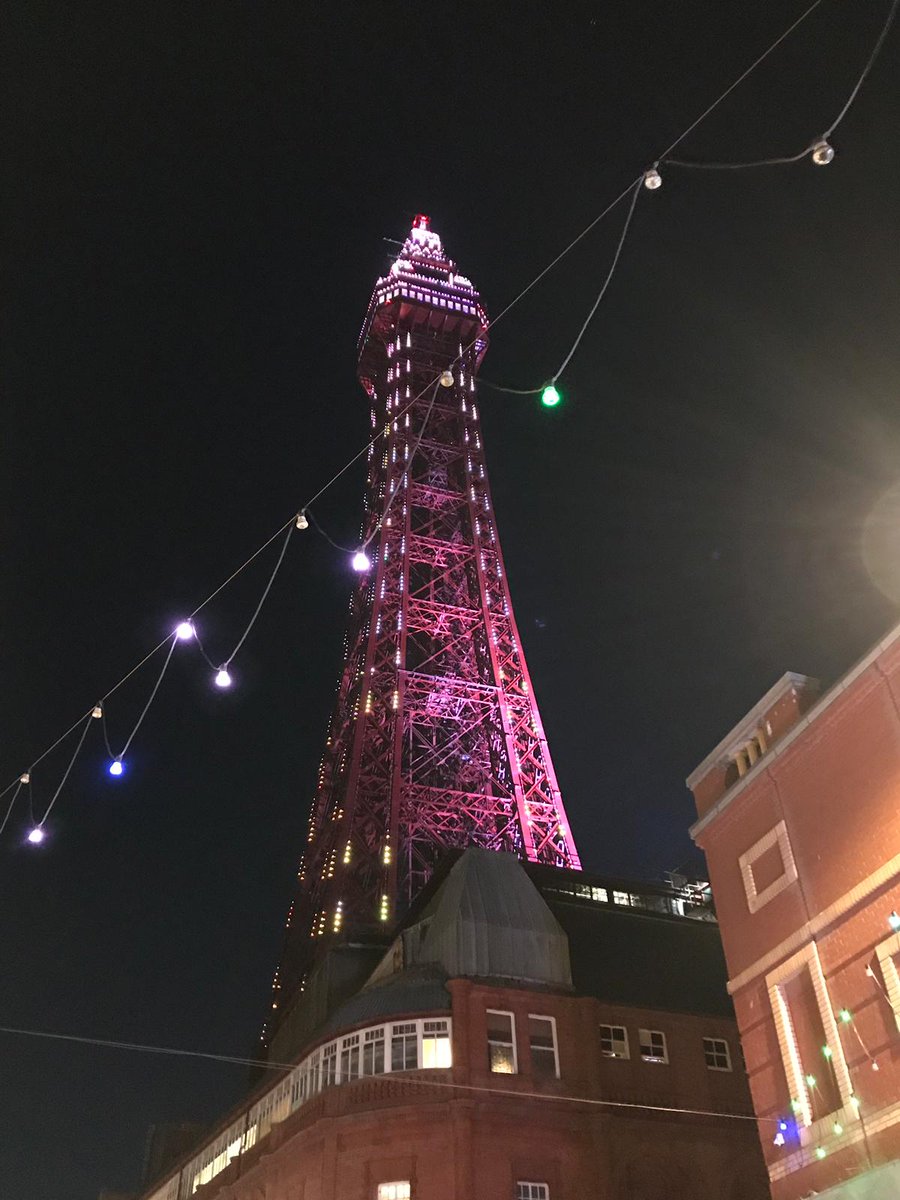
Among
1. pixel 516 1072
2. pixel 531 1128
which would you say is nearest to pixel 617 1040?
pixel 516 1072

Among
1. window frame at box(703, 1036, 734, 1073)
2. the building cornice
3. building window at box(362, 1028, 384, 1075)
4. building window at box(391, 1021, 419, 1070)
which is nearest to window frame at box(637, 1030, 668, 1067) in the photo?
window frame at box(703, 1036, 734, 1073)

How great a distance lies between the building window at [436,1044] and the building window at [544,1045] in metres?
1.84

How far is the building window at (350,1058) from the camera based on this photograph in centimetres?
2330

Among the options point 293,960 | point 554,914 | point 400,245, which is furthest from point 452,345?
point 554,914

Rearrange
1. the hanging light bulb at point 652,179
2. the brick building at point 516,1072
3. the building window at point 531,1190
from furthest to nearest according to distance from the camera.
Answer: the brick building at point 516,1072, the building window at point 531,1190, the hanging light bulb at point 652,179

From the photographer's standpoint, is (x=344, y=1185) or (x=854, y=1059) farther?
(x=344, y=1185)

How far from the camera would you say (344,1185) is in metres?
21.9

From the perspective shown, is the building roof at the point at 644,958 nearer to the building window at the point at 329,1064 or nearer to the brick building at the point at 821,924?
the building window at the point at 329,1064

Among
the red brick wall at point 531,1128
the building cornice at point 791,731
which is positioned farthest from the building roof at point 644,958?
the building cornice at point 791,731

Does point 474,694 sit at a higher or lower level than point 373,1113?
higher

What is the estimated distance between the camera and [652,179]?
10.7 metres

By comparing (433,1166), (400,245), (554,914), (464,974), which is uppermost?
(400,245)

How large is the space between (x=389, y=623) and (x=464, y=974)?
2842cm

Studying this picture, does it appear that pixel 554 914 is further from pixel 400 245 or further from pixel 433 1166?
pixel 400 245
